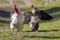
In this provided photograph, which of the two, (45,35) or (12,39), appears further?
(45,35)

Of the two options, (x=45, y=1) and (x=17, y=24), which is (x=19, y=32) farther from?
(x=45, y=1)

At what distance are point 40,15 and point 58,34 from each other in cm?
738

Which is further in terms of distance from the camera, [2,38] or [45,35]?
[45,35]

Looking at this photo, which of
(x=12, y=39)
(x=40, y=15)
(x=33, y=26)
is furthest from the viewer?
(x=40, y=15)

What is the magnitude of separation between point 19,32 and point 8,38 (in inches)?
41.4

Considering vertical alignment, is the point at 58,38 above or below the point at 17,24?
below

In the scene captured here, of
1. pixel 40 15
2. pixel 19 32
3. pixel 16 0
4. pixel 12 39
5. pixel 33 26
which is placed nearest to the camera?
pixel 12 39

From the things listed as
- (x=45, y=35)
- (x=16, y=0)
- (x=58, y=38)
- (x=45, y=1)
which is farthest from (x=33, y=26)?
(x=16, y=0)

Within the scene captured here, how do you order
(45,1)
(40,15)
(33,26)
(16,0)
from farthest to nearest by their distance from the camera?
(16,0) < (45,1) < (40,15) < (33,26)

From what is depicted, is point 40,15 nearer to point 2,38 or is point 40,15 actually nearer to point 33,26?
point 33,26

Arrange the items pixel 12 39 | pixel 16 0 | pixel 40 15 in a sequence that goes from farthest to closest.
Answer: pixel 16 0, pixel 40 15, pixel 12 39

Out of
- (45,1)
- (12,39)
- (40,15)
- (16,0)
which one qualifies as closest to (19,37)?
(12,39)

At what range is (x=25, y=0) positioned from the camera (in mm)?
37406

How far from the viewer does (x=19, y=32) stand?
12.7 metres
